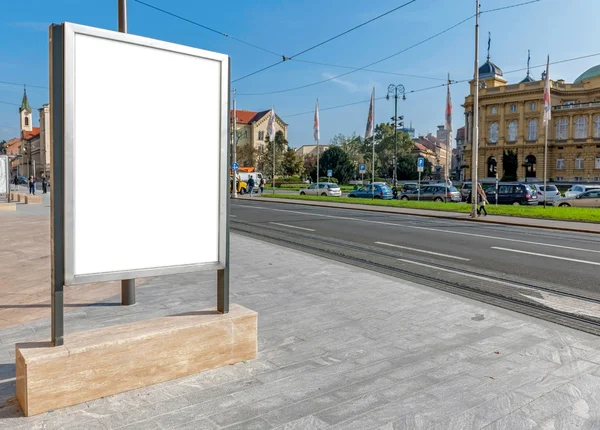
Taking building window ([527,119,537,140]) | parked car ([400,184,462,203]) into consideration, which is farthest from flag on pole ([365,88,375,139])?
building window ([527,119,537,140])

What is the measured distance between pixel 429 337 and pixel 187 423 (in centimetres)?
272

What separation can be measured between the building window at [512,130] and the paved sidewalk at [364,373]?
90.1 meters

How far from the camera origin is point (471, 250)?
37.8 feet

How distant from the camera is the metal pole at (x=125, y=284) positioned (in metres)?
6.10

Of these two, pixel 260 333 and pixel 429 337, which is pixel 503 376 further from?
pixel 260 333

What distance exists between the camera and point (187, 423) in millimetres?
3109

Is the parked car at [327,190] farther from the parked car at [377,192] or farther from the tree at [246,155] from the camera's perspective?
the tree at [246,155]

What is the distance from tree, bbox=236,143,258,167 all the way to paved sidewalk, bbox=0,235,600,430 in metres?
75.4

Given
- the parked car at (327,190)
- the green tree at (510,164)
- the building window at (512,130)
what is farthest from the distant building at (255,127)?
the parked car at (327,190)

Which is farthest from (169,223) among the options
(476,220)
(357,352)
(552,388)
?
(476,220)

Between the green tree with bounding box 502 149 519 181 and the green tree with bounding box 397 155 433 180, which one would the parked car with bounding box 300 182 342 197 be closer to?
the green tree with bounding box 397 155 433 180

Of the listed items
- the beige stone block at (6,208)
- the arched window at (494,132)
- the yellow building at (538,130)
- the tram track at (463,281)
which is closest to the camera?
the tram track at (463,281)

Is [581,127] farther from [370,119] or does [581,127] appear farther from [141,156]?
[141,156]

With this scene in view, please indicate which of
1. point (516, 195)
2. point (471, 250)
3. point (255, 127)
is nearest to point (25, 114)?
point (255, 127)
